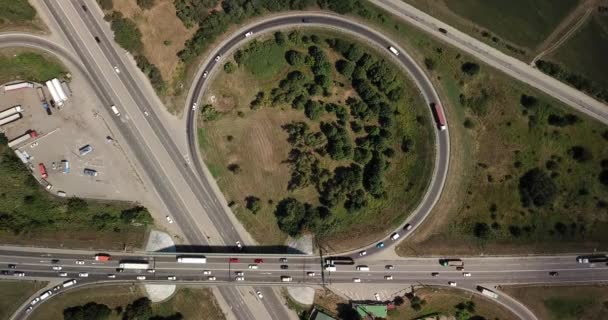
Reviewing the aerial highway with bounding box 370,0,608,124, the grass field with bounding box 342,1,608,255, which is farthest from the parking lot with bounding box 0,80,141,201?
the aerial highway with bounding box 370,0,608,124

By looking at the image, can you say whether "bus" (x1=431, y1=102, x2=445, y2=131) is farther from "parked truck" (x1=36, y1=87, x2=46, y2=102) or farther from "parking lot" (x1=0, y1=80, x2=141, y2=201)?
"parked truck" (x1=36, y1=87, x2=46, y2=102)

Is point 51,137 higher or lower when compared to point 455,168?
lower

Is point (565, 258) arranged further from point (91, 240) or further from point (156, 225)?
point (91, 240)

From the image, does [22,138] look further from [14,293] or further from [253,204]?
[253,204]

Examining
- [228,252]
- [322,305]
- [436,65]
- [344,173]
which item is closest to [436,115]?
[436,65]

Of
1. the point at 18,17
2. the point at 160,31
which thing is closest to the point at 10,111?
the point at 18,17

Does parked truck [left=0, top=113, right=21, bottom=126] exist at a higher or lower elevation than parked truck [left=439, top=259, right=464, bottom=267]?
lower

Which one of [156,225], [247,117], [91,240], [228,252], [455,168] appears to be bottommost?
[91,240]
